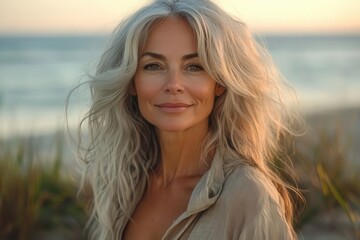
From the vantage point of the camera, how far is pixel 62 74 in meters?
20.7

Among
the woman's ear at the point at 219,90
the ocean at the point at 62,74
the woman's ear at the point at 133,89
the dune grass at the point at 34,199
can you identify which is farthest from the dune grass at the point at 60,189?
the woman's ear at the point at 219,90

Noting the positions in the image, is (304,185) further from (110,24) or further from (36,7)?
(36,7)

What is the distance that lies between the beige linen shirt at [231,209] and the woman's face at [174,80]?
215 millimetres

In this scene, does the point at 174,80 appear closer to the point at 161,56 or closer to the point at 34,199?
the point at 161,56

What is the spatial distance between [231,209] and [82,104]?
70.4 inches

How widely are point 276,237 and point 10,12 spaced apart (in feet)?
83.2

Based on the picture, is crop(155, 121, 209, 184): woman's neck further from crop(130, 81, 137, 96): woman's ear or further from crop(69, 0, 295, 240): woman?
crop(130, 81, 137, 96): woman's ear

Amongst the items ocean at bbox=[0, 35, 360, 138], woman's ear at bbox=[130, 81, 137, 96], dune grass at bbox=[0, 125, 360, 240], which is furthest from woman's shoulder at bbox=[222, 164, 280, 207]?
ocean at bbox=[0, 35, 360, 138]

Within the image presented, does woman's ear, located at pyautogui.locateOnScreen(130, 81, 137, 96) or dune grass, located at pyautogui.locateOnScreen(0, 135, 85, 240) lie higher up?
woman's ear, located at pyautogui.locateOnScreen(130, 81, 137, 96)

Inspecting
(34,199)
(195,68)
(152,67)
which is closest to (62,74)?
(34,199)

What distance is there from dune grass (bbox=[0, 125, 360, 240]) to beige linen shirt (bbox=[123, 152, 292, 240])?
7.29 feet

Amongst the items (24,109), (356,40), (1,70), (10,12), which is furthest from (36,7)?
(356,40)

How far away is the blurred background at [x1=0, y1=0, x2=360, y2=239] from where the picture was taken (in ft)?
17.3

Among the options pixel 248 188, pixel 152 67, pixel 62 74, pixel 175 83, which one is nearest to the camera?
pixel 248 188
